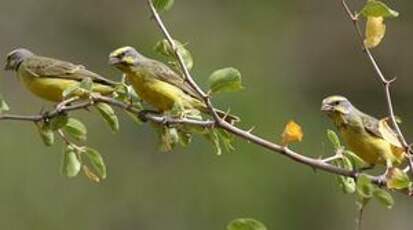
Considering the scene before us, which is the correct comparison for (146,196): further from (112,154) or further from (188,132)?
(188,132)

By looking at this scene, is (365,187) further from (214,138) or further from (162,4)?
(162,4)

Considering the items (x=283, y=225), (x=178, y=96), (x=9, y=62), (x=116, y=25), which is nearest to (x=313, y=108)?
(x=283, y=225)

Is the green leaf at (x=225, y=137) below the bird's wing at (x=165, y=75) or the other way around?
below

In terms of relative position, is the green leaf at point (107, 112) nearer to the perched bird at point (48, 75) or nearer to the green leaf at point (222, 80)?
the green leaf at point (222, 80)

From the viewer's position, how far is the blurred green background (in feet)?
Result: 35.2

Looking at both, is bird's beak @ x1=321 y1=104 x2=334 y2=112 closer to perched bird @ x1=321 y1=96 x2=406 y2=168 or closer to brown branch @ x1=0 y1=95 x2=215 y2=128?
perched bird @ x1=321 y1=96 x2=406 y2=168

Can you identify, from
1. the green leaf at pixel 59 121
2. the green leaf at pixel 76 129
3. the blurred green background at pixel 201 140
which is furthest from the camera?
the blurred green background at pixel 201 140

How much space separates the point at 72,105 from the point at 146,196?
7.51 metres

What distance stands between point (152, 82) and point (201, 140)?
693 cm

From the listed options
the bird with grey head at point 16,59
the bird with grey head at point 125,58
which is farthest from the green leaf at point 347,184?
the bird with grey head at point 16,59

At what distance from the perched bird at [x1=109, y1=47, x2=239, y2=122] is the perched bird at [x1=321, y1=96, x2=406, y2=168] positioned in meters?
0.39

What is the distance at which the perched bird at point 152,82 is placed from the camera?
13.1ft

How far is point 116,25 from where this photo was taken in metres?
12.7

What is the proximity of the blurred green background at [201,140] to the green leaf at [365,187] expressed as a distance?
7087 millimetres
